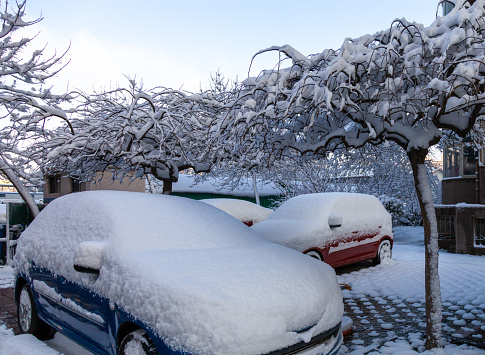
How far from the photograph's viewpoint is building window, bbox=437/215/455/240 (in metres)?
11.6

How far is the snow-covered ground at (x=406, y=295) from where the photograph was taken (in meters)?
4.07

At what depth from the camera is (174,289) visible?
265cm

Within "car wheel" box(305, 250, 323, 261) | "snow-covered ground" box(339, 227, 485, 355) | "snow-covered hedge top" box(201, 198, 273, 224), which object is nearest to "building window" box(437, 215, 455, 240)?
"snow-covered ground" box(339, 227, 485, 355)

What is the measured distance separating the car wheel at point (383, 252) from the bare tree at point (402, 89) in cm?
482

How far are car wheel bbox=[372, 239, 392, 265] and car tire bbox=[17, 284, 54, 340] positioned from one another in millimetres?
6863

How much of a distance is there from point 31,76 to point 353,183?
1423 cm

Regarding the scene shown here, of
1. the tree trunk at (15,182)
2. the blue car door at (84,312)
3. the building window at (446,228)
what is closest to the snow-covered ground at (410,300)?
the building window at (446,228)

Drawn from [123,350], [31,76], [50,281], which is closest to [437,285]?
[123,350]

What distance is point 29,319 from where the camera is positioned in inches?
179

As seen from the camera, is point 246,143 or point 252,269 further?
point 246,143

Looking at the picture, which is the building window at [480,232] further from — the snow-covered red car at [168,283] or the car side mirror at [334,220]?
the snow-covered red car at [168,283]

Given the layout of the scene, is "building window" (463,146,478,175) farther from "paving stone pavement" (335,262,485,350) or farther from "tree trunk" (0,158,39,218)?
"tree trunk" (0,158,39,218)

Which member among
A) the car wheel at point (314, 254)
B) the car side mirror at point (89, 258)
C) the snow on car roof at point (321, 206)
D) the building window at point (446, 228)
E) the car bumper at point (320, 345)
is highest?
the car side mirror at point (89, 258)

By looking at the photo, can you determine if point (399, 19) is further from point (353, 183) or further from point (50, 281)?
point (353, 183)
